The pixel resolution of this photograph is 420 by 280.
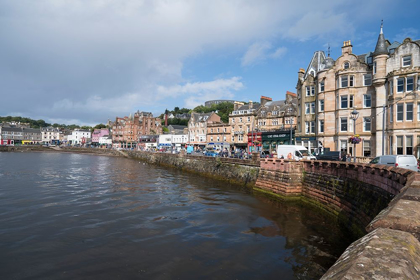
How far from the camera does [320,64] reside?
37.7m

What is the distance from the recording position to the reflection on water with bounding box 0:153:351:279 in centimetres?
961

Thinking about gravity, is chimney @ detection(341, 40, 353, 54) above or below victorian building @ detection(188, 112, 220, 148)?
above

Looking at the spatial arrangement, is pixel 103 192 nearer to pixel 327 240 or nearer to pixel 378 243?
pixel 327 240

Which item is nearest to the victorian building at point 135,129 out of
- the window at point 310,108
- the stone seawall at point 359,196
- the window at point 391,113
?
the stone seawall at point 359,196

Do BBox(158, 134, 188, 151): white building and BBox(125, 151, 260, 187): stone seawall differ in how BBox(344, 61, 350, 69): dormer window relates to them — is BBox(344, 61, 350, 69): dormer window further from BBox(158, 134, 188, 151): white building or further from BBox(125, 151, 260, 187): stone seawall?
BBox(158, 134, 188, 151): white building

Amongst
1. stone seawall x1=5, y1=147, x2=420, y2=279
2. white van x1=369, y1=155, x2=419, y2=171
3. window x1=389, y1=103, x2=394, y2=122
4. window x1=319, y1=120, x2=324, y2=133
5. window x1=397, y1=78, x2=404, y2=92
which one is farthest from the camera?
window x1=319, y1=120, x2=324, y2=133

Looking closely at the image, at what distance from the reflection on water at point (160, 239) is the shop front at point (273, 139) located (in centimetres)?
3165

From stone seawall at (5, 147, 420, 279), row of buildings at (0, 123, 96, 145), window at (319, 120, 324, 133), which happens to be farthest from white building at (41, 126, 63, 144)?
window at (319, 120, 324, 133)

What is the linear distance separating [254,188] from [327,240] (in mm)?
13784

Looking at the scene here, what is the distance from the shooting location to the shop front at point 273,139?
168 feet

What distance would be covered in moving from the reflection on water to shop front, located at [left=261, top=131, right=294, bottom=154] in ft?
104

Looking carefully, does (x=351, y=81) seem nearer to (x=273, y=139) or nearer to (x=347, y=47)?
(x=347, y=47)

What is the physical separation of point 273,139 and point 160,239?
44329 millimetres

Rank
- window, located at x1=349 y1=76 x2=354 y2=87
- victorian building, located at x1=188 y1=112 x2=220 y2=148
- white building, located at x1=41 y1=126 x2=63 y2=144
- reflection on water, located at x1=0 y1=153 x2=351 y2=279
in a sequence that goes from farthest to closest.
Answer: white building, located at x1=41 y1=126 x2=63 y2=144 → victorian building, located at x1=188 y1=112 x2=220 y2=148 → window, located at x1=349 y1=76 x2=354 y2=87 → reflection on water, located at x1=0 y1=153 x2=351 y2=279
